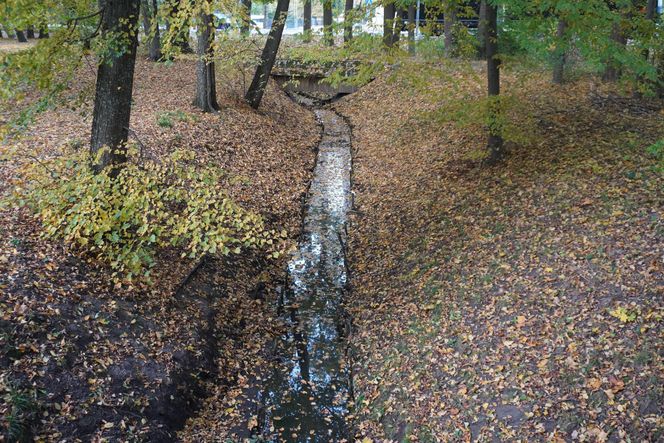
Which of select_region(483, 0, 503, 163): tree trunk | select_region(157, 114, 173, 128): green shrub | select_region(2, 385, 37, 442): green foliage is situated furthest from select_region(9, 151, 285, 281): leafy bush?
select_region(157, 114, 173, 128): green shrub

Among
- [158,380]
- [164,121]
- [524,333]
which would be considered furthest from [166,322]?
[164,121]

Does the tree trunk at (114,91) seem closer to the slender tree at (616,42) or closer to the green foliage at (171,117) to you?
the green foliage at (171,117)

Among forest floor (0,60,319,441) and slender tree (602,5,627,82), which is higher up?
slender tree (602,5,627,82)

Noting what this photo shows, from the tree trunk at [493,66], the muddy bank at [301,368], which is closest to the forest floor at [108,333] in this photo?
the muddy bank at [301,368]

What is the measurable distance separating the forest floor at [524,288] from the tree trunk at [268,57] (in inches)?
289

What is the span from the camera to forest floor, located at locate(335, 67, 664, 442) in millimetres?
6344

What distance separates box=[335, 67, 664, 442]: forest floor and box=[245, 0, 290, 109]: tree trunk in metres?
7.33


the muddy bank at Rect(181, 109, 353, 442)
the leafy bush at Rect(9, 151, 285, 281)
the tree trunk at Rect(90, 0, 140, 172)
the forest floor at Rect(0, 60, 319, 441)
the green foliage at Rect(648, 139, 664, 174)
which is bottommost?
the muddy bank at Rect(181, 109, 353, 442)

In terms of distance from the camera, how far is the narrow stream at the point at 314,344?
7.57m

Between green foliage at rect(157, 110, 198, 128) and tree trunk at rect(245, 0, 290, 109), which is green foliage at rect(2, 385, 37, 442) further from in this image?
tree trunk at rect(245, 0, 290, 109)

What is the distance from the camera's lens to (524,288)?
8.30 metres

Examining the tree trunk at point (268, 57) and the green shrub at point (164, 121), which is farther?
the tree trunk at point (268, 57)

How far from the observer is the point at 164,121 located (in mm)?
15109

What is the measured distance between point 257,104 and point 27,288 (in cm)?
1411
